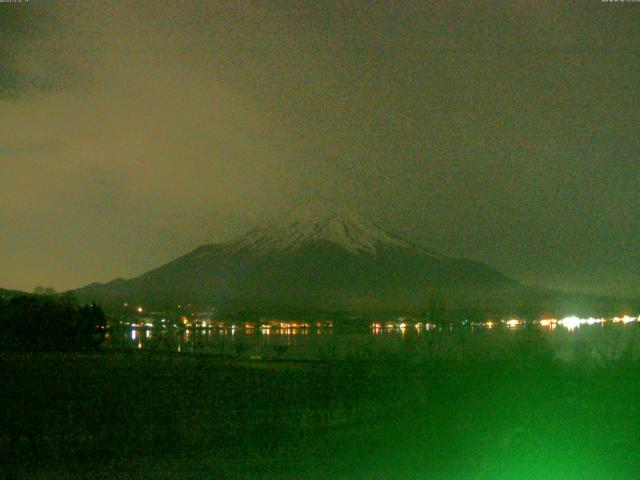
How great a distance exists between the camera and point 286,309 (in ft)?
449

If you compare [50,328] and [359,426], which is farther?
[50,328]

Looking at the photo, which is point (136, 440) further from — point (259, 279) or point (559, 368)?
point (259, 279)

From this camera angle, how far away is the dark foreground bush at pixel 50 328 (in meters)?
56.7

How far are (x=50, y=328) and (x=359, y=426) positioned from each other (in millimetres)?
43665

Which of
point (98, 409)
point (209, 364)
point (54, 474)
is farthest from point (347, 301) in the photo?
point (54, 474)

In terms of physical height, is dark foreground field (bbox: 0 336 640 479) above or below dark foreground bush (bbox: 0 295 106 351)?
A: below

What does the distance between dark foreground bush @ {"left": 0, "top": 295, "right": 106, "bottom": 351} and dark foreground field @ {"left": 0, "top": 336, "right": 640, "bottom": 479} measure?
1211 inches

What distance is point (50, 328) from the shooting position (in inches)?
2280

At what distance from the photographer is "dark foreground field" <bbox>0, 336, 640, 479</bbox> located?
13695mm

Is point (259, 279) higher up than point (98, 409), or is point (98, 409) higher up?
point (259, 279)

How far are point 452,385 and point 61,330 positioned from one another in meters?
42.7

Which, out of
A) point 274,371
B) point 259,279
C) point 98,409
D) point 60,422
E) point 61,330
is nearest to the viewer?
point 60,422

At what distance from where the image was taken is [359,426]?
18.1 m

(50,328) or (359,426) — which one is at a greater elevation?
(50,328)
